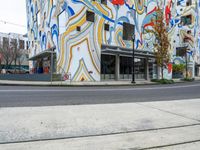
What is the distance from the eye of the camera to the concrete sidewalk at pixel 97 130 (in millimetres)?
4035

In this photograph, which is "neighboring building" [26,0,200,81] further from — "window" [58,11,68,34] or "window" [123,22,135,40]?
"window" [123,22,135,40]

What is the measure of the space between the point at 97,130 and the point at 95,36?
22.5 m

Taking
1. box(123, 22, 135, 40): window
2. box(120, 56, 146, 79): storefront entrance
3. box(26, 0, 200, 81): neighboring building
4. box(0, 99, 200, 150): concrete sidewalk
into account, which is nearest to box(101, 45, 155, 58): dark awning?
box(26, 0, 200, 81): neighboring building

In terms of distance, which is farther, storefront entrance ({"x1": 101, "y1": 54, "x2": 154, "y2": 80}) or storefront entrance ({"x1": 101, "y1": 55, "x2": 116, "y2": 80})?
storefront entrance ({"x1": 101, "y1": 54, "x2": 154, "y2": 80})

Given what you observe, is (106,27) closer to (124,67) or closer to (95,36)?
(95,36)

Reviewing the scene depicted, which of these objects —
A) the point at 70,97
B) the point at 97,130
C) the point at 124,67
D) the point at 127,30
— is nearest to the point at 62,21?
the point at 127,30

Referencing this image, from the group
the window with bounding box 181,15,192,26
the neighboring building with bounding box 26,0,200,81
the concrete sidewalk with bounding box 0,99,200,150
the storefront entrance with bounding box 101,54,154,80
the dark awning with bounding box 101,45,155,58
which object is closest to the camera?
the concrete sidewalk with bounding box 0,99,200,150

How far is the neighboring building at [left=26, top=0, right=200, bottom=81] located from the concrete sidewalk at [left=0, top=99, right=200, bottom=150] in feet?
60.2

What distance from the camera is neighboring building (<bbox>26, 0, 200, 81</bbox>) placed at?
81.4 ft

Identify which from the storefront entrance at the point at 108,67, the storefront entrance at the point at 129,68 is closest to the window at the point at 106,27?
the storefront entrance at the point at 108,67

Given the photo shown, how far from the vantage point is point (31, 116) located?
6109mm

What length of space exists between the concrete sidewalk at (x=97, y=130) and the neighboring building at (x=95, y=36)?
1835 centimetres

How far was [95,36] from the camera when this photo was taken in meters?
26.5

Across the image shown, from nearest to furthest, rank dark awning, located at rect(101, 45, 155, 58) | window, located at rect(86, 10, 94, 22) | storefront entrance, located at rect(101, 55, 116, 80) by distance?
window, located at rect(86, 10, 94, 22) → dark awning, located at rect(101, 45, 155, 58) → storefront entrance, located at rect(101, 55, 116, 80)
